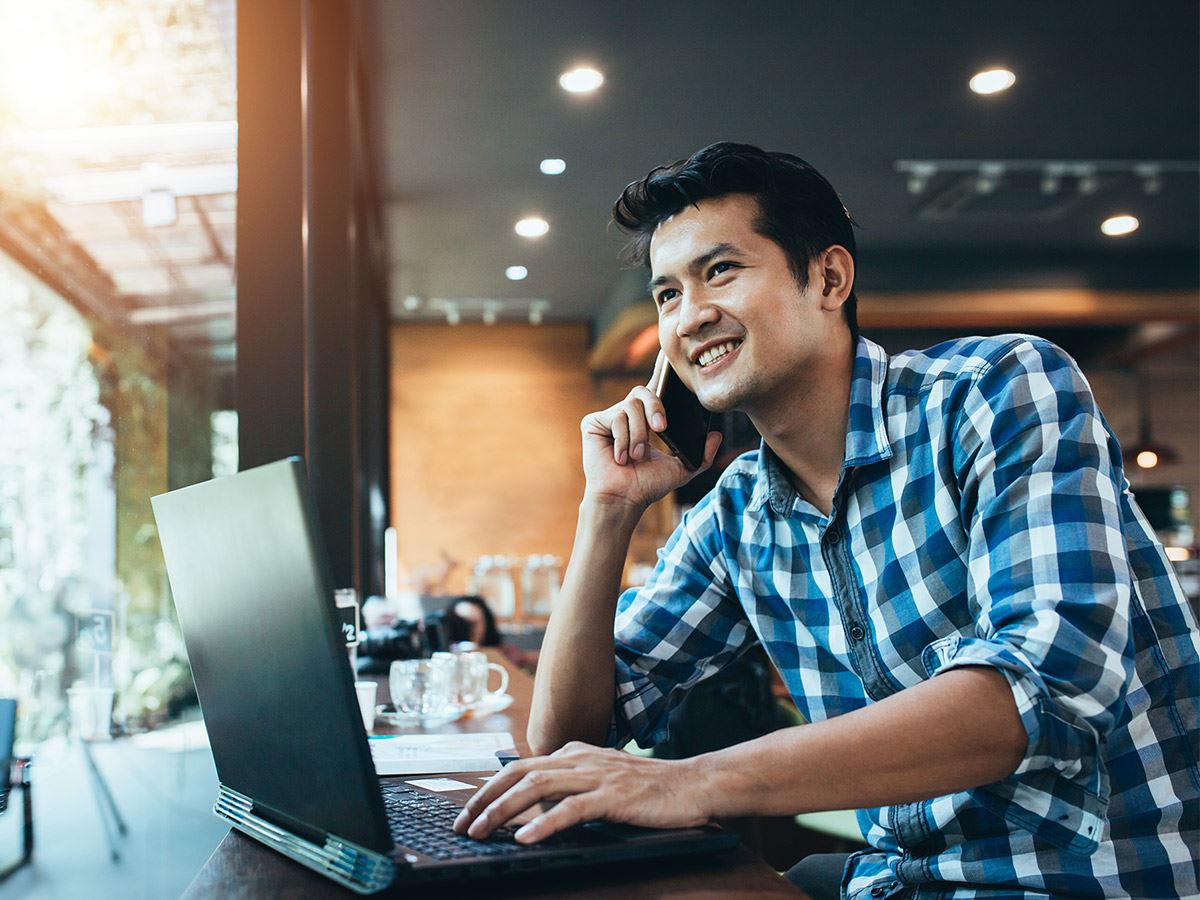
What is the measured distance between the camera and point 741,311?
127 centimetres

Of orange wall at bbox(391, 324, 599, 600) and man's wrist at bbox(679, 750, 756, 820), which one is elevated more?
orange wall at bbox(391, 324, 599, 600)

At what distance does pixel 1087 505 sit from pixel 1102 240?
652 centimetres

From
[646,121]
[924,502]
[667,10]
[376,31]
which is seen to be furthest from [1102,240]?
[924,502]

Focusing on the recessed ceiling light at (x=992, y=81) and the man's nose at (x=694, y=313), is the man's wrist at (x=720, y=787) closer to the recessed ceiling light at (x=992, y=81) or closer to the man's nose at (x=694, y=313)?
the man's nose at (x=694, y=313)

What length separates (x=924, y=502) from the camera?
110 cm

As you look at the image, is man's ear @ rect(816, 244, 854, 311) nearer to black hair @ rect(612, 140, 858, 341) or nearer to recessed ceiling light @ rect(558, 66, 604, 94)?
black hair @ rect(612, 140, 858, 341)

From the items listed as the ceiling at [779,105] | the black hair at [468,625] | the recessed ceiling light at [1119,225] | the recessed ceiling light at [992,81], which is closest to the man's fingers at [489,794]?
the black hair at [468,625]

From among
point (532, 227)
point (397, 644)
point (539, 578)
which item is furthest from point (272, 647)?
point (539, 578)

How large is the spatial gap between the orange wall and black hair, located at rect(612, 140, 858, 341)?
7.18 metres

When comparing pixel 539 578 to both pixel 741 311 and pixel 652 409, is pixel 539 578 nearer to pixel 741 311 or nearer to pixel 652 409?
pixel 652 409

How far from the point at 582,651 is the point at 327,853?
507 mm

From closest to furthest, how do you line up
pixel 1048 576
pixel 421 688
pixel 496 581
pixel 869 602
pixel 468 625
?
1. pixel 1048 576
2. pixel 869 602
3. pixel 421 688
4. pixel 468 625
5. pixel 496 581

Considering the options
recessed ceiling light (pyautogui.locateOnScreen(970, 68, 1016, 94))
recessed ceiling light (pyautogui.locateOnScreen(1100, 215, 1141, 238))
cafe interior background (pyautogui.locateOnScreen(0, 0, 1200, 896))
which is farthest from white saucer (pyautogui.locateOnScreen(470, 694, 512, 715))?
recessed ceiling light (pyautogui.locateOnScreen(1100, 215, 1141, 238))

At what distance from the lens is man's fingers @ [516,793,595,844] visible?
2.51 feet
